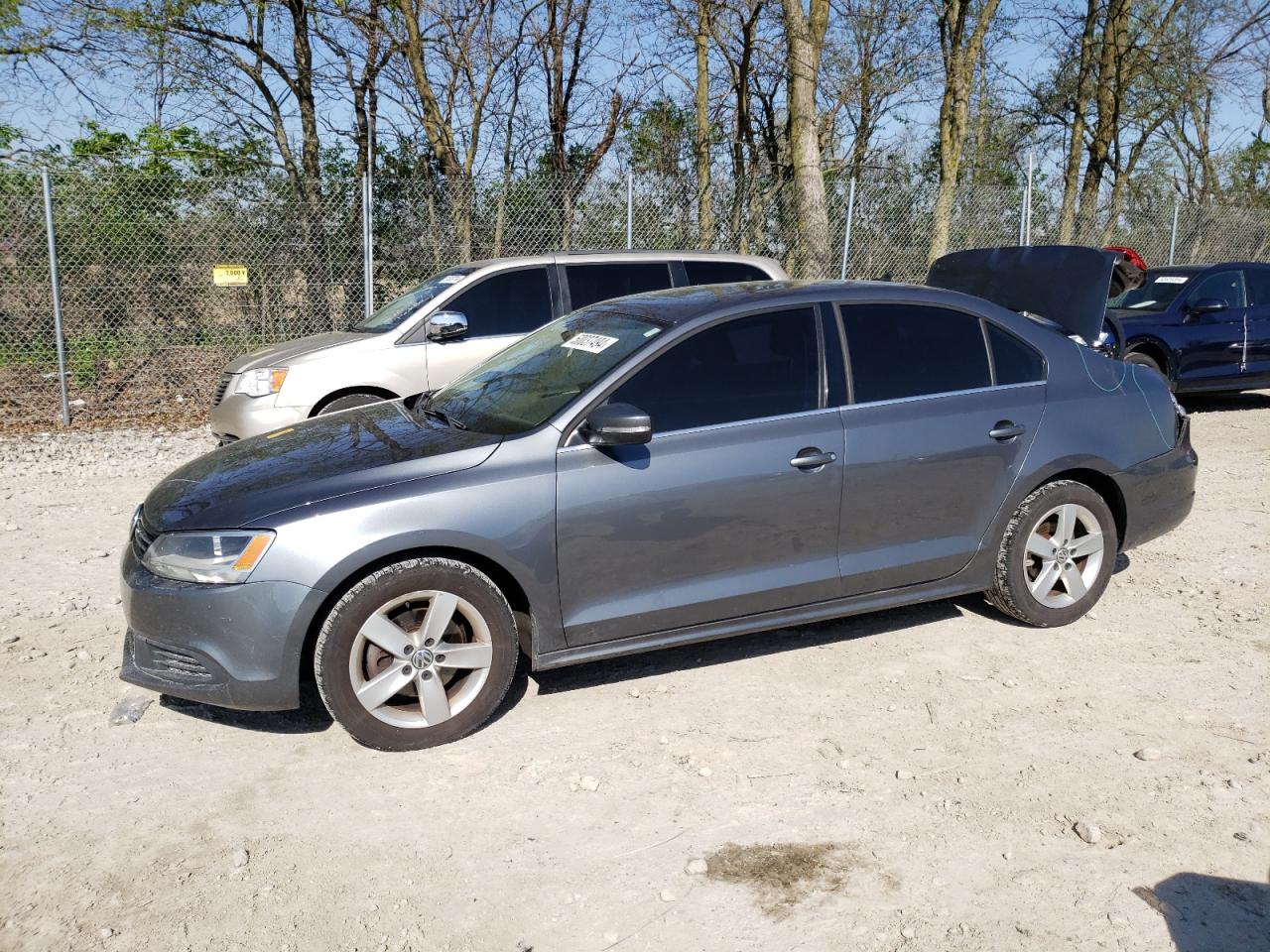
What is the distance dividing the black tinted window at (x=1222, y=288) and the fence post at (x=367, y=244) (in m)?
8.63

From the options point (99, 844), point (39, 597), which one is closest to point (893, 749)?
point (99, 844)

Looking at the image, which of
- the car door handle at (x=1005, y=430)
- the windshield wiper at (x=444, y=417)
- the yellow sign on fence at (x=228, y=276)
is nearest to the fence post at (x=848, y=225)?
the yellow sign on fence at (x=228, y=276)

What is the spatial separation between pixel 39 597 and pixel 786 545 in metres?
3.88

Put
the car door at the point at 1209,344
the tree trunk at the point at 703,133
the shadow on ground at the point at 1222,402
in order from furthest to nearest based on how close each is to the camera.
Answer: the tree trunk at the point at 703,133 → the shadow on ground at the point at 1222,402 → the car door at the point at 1209,344

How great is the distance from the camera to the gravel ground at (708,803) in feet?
9.95

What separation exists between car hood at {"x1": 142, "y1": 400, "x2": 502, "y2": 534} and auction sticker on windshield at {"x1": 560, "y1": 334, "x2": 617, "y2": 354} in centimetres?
69

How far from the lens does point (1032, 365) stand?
5.08 metres

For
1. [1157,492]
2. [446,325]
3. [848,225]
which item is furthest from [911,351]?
[848,225]

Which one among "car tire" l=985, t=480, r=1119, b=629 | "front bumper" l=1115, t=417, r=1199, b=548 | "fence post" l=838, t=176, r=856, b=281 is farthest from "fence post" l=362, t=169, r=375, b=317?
"front bumper" l=1115, t=417, r=1199, b=548

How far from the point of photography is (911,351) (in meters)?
4.84

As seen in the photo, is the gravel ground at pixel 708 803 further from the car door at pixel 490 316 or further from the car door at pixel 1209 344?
the car door at pixel 1209 344

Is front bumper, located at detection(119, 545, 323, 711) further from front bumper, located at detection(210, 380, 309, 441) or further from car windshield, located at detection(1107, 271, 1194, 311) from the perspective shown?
car windshield, located at detection(1107, 271, 1194, 311)

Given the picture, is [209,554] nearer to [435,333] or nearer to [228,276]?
[435,333]

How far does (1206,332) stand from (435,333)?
26.3 feet
